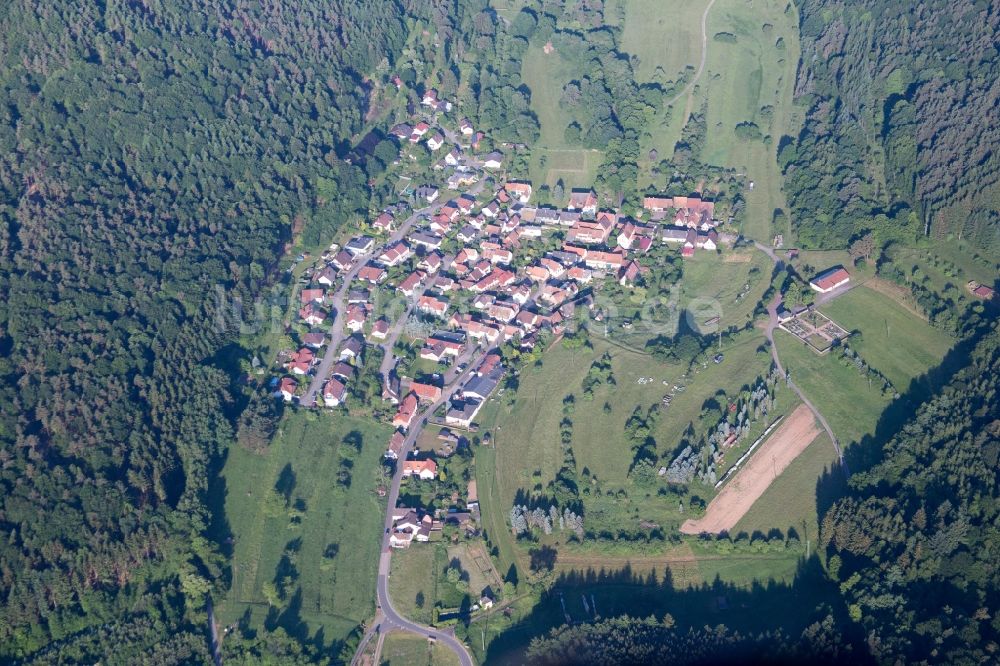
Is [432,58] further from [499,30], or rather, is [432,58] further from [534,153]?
[534,153]

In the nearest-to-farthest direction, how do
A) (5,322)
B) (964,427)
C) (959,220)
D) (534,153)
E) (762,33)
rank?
1. (964,427)
2. (5,322)
3. (959,220)
4. (534,153)
5. (762,33)

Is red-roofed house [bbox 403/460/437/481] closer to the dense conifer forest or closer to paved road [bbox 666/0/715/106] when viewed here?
the dense conifer forest

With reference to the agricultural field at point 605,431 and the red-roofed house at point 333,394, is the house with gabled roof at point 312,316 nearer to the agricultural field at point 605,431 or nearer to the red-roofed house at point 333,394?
the red-roofed house at point 333,394

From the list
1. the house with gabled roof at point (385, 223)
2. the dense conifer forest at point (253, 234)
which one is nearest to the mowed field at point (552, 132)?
the dense conifer forest at point (253, 234)

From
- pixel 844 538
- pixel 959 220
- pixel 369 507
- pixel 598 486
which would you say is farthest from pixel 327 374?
pixel 959 220

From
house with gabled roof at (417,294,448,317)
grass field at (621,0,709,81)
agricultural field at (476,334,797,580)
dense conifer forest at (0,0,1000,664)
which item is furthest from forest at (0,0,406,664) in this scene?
grass field at (621,0,709,81)

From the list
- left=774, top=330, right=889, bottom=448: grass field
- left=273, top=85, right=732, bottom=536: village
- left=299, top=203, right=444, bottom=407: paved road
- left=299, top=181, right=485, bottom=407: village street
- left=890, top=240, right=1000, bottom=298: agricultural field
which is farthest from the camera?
left=890, top=240, right=1000, bottom=298: agricultural field
